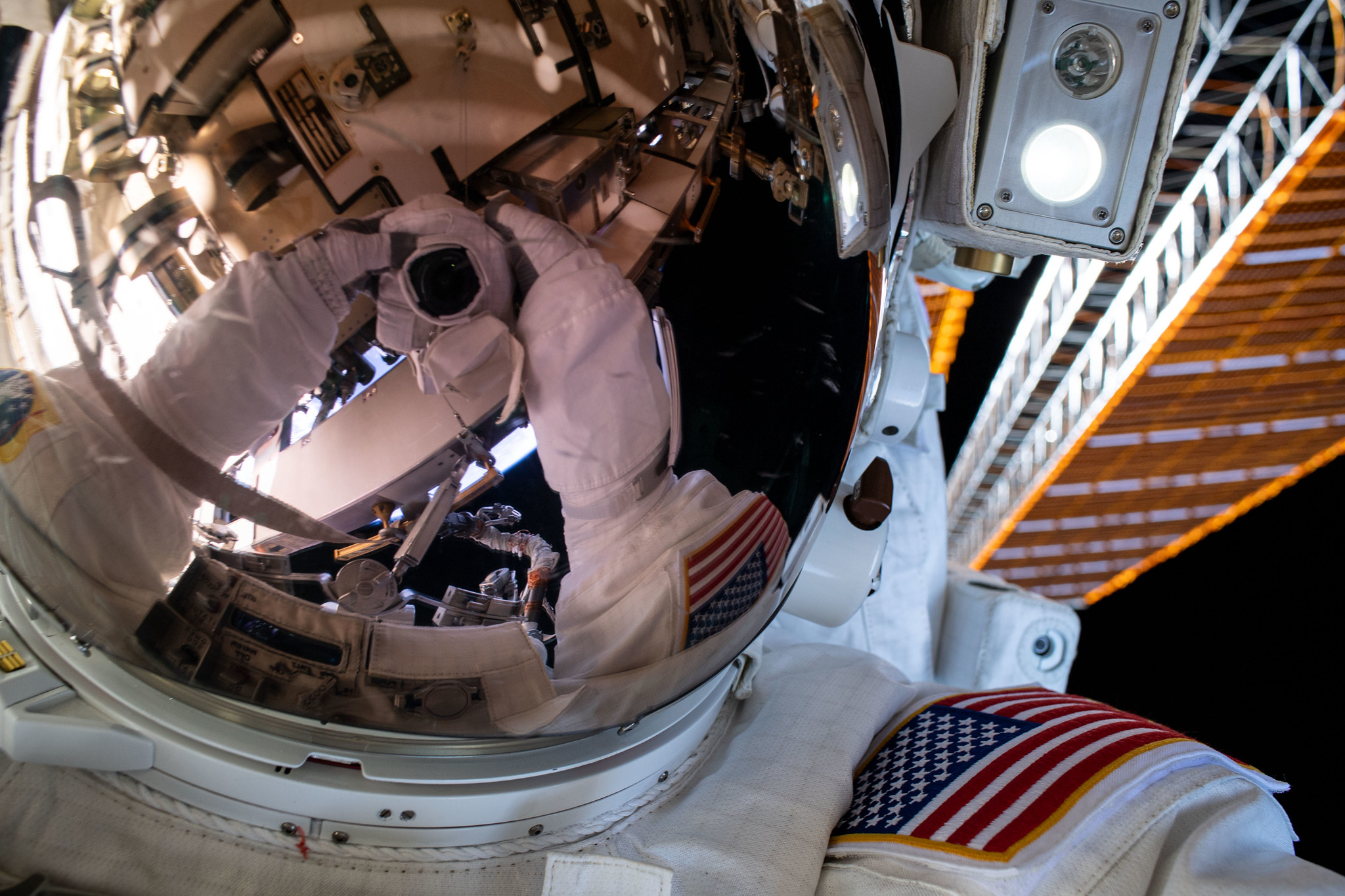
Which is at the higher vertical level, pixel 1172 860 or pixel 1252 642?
pixel 1172 860

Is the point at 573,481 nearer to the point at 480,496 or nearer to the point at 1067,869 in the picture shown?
the point at 480,496

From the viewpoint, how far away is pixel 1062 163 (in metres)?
0.68

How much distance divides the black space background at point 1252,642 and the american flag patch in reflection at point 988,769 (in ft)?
4.15

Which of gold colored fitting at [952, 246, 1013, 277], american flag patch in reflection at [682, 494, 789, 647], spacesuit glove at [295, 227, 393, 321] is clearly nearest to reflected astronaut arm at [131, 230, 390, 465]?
spacesuit glove at [295, 227, 393, 321]

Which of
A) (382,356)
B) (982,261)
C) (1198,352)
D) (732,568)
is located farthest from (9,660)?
(1198,352)

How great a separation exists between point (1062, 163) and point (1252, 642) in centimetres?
162

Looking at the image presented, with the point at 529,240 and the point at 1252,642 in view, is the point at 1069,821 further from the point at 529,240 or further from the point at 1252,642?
the point at 1252,642

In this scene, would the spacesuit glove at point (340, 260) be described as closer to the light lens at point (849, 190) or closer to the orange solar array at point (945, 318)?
the light lens at point (849, 190)

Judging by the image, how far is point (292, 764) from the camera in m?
0.55

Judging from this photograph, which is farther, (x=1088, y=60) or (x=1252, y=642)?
(x=1252, y=642)

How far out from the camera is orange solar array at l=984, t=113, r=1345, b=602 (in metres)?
1.82

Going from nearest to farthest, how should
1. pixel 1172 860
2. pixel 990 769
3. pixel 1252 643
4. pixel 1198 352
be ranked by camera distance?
A: pixel 1172 860 → pixel 990 769 → pixel 1252 643 → pixel 1198 352

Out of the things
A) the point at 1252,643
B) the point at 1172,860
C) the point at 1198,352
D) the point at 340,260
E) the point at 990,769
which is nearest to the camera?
the point at 340,260

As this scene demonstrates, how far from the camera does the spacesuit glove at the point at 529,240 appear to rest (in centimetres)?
45
